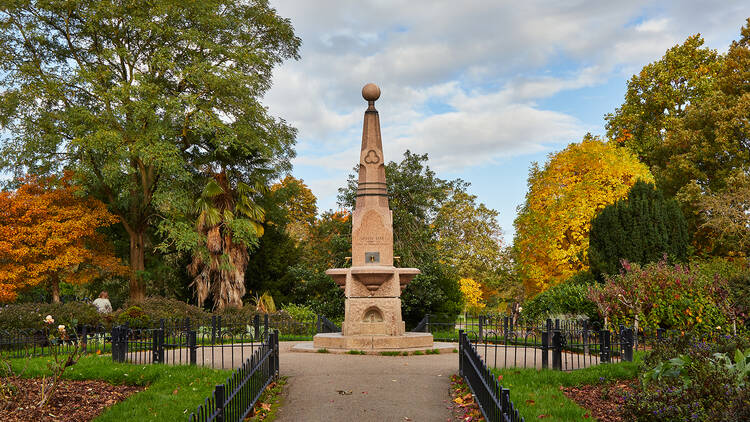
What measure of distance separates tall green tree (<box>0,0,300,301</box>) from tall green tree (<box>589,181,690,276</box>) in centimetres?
1418

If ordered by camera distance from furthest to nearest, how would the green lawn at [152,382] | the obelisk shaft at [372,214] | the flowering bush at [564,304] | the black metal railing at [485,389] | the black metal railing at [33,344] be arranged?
the flowering bush at [564,304] < the obelisk shaft at [372,214] < the black metal railing at [33,344] < the green lawn at [152,382] < the black metal railing at [485,389]

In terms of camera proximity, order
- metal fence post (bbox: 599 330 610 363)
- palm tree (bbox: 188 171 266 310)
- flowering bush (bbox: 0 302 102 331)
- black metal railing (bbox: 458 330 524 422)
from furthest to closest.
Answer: palm tree (bbox: 188 171 266 310)
flowering bush (bbox: 0 302 102 331)
metal fence post (bbox: 599 330 610 363)
black metal railing (bbox: 458 330 524 422)

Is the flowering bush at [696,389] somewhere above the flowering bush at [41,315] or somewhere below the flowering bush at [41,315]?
above

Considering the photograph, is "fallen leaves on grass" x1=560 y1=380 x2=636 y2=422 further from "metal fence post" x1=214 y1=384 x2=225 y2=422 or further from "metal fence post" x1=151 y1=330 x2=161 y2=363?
"metal fence post" x1=151 y1=330 x2=161 y2=363

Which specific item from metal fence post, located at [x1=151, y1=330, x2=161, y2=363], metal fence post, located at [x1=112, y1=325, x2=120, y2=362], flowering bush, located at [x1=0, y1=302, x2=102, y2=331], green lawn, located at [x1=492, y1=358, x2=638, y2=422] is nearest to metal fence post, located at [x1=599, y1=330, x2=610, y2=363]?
green lawn, located at [x1=492, y1=358, x2=638, y2=422]

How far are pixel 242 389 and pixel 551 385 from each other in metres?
4.66

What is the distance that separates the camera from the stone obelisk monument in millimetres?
13984

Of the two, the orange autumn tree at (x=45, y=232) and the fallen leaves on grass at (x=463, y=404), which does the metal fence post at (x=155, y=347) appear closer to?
the fallen leaves on grass at (x=463, y=404)

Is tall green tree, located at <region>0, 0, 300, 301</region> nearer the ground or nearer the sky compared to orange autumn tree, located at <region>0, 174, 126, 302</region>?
nearer the sky

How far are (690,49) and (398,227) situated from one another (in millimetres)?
19465

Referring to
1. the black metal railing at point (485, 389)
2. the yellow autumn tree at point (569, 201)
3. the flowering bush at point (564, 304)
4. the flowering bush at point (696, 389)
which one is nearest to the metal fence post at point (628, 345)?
the black metal railing at point (485, 389)

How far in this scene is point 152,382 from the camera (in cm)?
937

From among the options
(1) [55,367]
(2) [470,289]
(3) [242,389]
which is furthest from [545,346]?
(2) [470,289]

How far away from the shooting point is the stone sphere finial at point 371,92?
15648mm
